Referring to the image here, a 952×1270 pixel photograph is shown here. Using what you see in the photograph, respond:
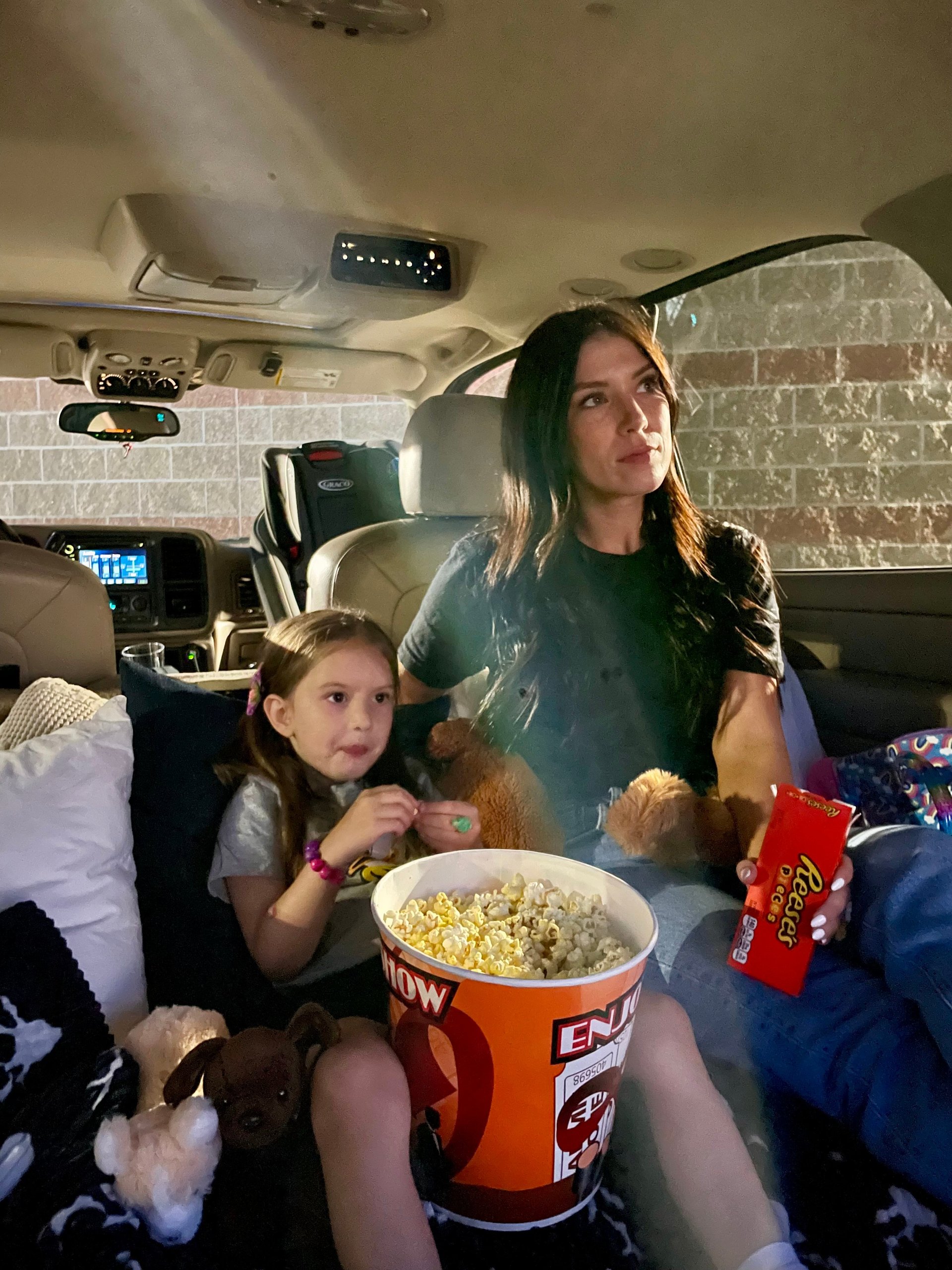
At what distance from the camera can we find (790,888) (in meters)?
1.05

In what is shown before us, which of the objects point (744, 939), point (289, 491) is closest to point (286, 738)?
point (744, 939)

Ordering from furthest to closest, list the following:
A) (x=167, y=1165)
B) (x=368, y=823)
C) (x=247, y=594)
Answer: (x=247, y=594)
(x=368, y=823)
(x=167, y=1165)

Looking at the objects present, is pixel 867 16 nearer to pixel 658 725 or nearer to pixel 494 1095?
pixel 658 725

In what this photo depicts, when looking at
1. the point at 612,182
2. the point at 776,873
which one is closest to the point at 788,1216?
the point at 776,873

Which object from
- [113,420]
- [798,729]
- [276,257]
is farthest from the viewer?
[113,420]

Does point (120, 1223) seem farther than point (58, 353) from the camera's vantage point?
No

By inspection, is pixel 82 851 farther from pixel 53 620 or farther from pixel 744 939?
pixel 744 939

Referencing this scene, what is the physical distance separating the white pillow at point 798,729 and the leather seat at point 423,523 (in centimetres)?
78

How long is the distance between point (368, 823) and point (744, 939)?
1.51 feet

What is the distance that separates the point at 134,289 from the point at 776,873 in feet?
6.24

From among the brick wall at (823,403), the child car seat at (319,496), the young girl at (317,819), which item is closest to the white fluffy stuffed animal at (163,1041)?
the young girl at (317,819)

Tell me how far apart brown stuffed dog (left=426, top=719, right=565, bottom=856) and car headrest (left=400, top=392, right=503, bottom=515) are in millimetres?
934

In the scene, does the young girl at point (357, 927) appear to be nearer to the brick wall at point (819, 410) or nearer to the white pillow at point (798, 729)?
the white pillow at point (798, 729)

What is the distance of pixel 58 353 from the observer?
2.56 metres
